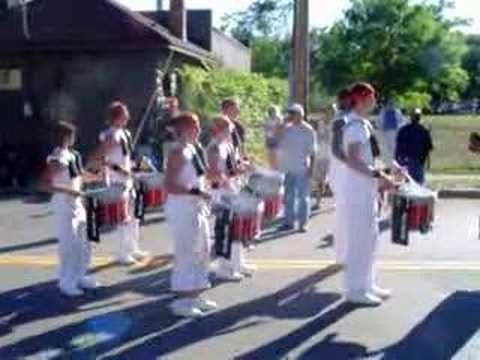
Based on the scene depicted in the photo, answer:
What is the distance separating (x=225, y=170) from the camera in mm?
11055

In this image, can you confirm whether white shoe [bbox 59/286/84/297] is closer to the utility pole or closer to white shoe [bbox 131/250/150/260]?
white shoe [bbox 131/250/150/260]

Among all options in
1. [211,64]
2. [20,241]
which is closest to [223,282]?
[20,241]

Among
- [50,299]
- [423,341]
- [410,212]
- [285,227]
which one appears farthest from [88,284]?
[285,227]

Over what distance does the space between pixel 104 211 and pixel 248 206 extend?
5.15ft

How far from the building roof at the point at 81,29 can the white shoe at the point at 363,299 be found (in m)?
14.8

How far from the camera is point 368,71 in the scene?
5769cm

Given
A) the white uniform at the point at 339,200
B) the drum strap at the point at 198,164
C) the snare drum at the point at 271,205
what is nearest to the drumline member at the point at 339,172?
the white uniform at the point at 339,200

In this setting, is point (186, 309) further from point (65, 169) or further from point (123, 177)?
point (123, 177)

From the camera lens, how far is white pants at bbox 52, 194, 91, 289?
10570 mm

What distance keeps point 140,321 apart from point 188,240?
80 centimetres

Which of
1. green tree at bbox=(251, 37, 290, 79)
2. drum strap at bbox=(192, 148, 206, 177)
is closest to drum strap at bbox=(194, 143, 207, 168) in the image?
drum strap at bbox=(192, 148, 206, 177)

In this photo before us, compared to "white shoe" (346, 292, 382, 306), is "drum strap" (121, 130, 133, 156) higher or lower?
higher

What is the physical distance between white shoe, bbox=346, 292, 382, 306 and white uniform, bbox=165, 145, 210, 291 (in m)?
1.47

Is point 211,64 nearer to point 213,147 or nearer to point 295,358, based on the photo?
point 213,147
